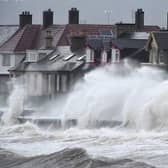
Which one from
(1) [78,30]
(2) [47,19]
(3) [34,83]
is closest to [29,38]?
(2) [47,19]

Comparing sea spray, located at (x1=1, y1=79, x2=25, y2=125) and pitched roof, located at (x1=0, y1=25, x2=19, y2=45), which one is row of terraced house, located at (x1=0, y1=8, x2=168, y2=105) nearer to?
pitched roof, located at (x1=0, y1=25, x2=19, y2=45)

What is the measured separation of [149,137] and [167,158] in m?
5.87

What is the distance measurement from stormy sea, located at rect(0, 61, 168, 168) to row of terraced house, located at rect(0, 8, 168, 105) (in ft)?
22.8

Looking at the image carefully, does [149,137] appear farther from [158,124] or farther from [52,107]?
[52,107]

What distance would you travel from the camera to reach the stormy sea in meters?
29.5

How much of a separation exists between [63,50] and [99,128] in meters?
29.0

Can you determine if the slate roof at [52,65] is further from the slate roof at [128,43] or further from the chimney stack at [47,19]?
the chimney stack at [47,19]

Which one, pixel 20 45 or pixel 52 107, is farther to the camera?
pixel 20 45

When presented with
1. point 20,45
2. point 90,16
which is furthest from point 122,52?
point 90,16

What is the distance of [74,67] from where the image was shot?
A: 62281mm

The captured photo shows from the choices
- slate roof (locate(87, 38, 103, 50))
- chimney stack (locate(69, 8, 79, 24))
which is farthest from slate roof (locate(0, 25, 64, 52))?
slate roof (locate(87, 38, 103, 50))

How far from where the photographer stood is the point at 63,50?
Answer: 6762cm

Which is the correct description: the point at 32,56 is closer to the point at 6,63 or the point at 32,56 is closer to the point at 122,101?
the point at 6,63

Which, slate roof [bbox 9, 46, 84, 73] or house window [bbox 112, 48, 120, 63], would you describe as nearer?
house window [bbox 112, 48, 120, 63]
